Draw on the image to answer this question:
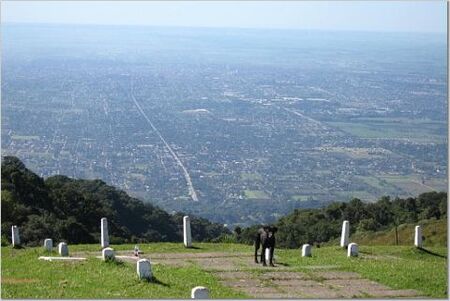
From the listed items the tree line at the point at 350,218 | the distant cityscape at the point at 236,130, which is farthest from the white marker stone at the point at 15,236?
the distant cityscape at the point at 236,130

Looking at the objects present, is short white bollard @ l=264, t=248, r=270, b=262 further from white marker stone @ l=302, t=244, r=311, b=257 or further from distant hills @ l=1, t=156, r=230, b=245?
distant hills @ l=1, t=156, r=230, b=245

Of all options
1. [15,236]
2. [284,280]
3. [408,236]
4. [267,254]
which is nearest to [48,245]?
[15,236]

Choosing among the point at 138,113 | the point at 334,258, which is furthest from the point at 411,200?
the point at 138,113

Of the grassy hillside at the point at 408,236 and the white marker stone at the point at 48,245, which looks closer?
the white marker stone at the point at 48,245

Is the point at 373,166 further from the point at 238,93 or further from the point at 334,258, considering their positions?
the point at 334,258

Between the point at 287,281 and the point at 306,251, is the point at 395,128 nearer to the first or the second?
the point at 306,251

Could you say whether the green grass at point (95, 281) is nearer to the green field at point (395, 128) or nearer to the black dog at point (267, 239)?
the black dog at point (267, 239)
